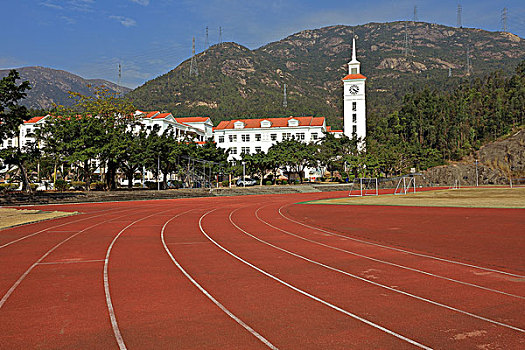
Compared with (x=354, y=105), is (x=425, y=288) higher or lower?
lower

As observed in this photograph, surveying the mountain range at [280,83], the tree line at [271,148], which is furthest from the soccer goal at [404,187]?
the mountain range at [280,83]

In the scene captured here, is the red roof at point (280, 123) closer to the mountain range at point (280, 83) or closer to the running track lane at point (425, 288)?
the mountain range at point (280, 83)

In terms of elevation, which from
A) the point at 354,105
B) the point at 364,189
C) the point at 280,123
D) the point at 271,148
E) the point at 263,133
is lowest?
the point at 364,189

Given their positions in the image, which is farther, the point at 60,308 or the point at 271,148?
the point at 271,148

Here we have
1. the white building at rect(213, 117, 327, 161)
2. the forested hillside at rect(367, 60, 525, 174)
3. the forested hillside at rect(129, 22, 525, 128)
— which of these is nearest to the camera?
the forested hillside at rect(367, 60, 525, 174)

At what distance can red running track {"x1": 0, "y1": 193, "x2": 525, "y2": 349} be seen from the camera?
5.51m

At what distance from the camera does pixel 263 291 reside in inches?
306

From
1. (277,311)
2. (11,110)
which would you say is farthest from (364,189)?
(277,311)

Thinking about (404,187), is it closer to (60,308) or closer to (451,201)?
(451,201)

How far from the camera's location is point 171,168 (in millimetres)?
56438

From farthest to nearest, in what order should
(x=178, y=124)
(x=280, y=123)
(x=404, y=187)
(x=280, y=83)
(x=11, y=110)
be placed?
(x=280, y=83), (x=280, y=123), (x=178, y=124), (x=404, y=187), (x=11, y=110)

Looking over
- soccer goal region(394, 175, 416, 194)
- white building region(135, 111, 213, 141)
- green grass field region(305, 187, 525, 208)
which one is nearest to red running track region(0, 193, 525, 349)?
green grass field region(305, 187, 525, 208)

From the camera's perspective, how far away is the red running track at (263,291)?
18.1ft

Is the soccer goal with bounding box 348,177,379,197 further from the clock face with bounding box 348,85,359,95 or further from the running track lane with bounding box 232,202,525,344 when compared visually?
the running track lane with bounding box 232,202,525,344
